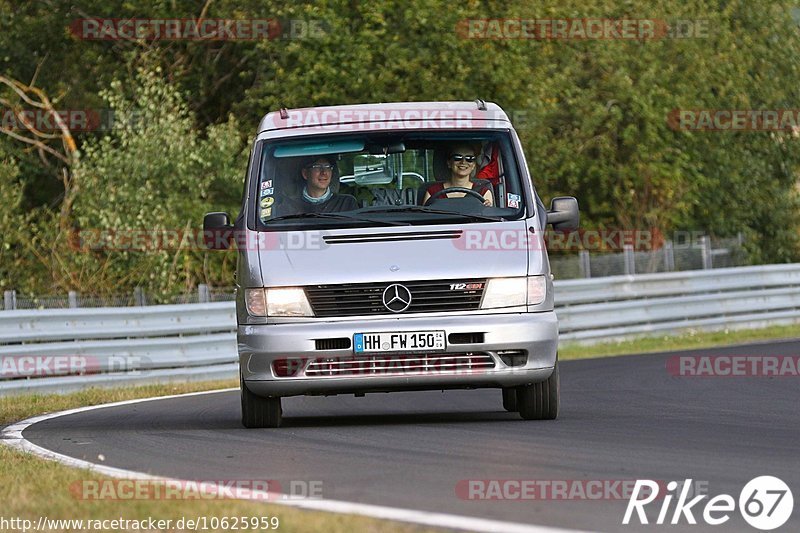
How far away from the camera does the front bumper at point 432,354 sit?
1045 centimetres

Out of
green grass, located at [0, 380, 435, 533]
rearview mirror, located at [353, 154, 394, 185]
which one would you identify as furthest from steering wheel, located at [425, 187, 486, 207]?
green grass, located at [0, 380, 435, 533]

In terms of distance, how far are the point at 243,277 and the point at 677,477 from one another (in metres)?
4.15

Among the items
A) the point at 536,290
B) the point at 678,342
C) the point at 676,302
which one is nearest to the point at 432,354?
the point at 536,290

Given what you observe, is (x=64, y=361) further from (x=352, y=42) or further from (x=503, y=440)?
(x=352, y=42)

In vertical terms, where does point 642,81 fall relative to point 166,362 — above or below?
above

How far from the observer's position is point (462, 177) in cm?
1129

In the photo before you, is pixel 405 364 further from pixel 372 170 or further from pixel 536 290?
pixel 372 170

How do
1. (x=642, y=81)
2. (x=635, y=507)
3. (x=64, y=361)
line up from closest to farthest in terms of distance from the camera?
(x=635, y=507) < (x=64, y=361) < (x=642, y=81)

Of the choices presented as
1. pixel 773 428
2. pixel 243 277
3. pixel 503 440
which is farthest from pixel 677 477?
pixel 243 277

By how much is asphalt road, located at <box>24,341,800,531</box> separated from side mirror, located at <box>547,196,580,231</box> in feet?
4.32

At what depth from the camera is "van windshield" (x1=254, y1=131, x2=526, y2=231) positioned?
35.8 feet

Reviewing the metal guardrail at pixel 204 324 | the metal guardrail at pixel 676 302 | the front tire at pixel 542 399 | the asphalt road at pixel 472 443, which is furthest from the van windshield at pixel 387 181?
the metal guardrail at pixel 676 302

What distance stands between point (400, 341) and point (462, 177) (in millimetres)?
1446

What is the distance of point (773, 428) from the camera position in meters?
10.2
